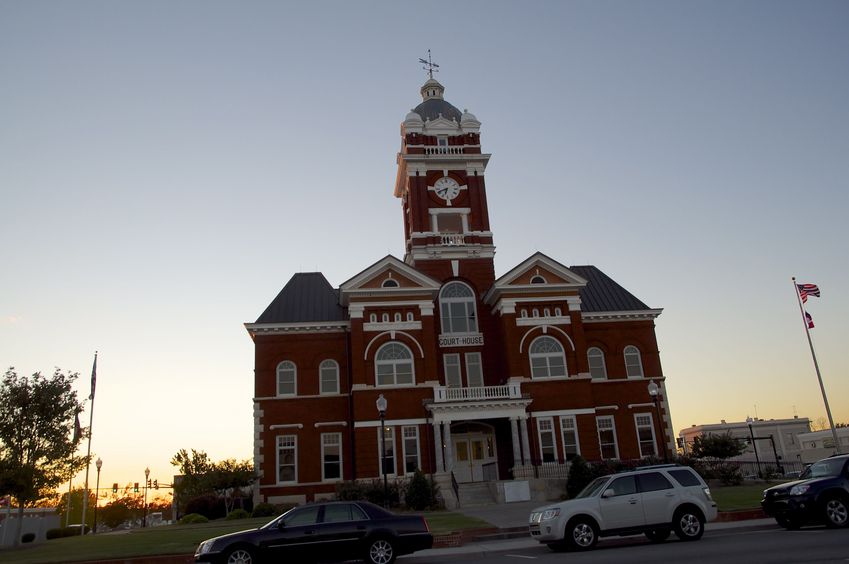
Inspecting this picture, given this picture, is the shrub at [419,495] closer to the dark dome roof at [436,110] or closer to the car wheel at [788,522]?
the car wheel at [788,522]

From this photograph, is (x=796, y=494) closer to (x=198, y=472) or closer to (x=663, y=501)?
(x=663, y=501)

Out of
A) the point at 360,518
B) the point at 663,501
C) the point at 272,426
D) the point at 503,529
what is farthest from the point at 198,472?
the point at 663,501

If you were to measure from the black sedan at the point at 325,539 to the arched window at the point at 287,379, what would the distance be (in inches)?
991

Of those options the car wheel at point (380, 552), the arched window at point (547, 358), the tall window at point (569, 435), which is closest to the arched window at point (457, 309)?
the arched window at point (547, 358)

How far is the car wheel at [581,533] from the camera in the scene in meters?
15.5

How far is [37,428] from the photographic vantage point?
107 feet

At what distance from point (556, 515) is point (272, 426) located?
25815 millimetres

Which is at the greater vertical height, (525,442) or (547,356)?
(547,356)

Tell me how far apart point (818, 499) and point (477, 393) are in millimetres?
22695

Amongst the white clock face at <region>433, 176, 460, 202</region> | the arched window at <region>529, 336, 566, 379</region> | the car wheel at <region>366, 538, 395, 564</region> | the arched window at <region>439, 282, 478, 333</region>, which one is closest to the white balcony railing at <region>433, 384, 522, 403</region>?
the arched window at <region>529, 336, 566, 379</region>

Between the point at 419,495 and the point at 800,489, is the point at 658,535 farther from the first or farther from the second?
the point at 419,495

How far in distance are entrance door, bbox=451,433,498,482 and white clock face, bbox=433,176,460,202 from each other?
15515mm

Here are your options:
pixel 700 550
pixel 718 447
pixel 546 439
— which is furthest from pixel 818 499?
pixel 546 439

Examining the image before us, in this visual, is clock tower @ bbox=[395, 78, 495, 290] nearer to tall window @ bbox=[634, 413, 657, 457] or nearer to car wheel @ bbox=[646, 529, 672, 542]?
tall window @ bbox=[634, 413, 657, 457]
